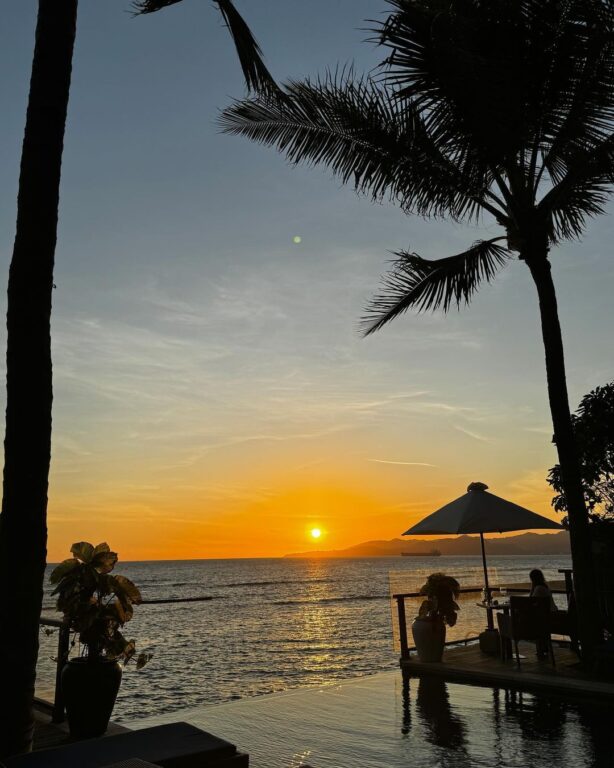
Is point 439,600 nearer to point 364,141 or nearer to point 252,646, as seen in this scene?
point 364,141

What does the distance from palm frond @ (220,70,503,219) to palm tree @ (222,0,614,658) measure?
0.02 m

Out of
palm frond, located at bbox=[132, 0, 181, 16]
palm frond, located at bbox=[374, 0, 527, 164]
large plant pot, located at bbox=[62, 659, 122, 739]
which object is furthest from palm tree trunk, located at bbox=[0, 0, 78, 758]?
palm frond, located at bbox=[374, 0, 527, 164]

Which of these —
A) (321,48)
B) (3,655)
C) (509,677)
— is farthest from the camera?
(321,48)

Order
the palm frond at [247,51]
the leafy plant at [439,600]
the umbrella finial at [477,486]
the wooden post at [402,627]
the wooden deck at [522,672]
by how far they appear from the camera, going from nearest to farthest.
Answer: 1. the palm frond at [247,51]
2. the wooden deck at [522,672]
3. the leafy plant at [439,600]
4. the wooden post at [402,627]
5. the umbrella finial at [477,486]

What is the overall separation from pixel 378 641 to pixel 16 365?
83.1ft

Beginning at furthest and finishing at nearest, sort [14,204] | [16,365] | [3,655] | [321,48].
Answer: [321,48] → [14,204] → [16,365] → [3,655]

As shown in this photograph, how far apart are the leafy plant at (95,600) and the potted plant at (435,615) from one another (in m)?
4.87

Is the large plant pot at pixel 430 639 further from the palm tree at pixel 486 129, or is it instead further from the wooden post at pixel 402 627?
the palm tree at pixel 486 129

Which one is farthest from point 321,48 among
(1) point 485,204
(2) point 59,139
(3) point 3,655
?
(3) point 3,655

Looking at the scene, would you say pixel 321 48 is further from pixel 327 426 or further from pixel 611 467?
pixel 327 426

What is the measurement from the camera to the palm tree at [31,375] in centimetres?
433

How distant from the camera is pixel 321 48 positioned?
898cm

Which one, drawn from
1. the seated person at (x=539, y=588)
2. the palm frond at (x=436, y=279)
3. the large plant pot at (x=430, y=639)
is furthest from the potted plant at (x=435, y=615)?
the palm frond at (x=436, y=279)

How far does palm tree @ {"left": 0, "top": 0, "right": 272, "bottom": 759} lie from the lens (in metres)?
4.33
